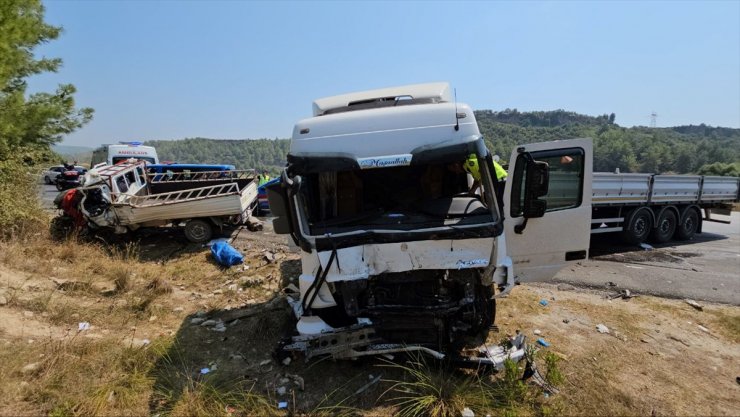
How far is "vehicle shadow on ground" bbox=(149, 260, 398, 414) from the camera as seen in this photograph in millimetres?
3221

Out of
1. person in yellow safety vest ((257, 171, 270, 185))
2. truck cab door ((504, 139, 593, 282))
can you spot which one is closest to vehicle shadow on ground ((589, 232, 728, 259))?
truck cab door ((504, 139, 593, 282))

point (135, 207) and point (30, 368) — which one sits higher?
point (135, 207)

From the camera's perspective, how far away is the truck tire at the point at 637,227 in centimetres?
884

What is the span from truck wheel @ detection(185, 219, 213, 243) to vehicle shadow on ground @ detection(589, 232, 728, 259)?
28.7 ft

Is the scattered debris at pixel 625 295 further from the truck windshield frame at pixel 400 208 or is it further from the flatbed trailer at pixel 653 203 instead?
the truck windshield frame at pixel 400 208

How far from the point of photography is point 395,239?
3.14 metres

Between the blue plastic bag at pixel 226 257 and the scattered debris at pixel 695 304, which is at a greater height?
the blue plastic bag at pixel 226 257

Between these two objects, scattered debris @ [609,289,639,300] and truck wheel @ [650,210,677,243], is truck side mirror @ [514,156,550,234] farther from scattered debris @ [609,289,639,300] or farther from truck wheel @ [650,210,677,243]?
truck wheel @ [650,210,677,243]

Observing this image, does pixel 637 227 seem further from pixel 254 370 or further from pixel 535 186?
pixel 254 370


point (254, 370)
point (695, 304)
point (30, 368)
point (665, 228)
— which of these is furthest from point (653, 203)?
point (30, 368)

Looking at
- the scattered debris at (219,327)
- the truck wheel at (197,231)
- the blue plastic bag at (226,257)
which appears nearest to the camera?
the scattered debris at (219,327)

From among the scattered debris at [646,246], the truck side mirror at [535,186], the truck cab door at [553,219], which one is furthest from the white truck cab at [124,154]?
the scattered debris at [646,246]

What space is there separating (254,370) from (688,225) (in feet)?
38.4

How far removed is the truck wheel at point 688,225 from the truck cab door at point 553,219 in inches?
308
